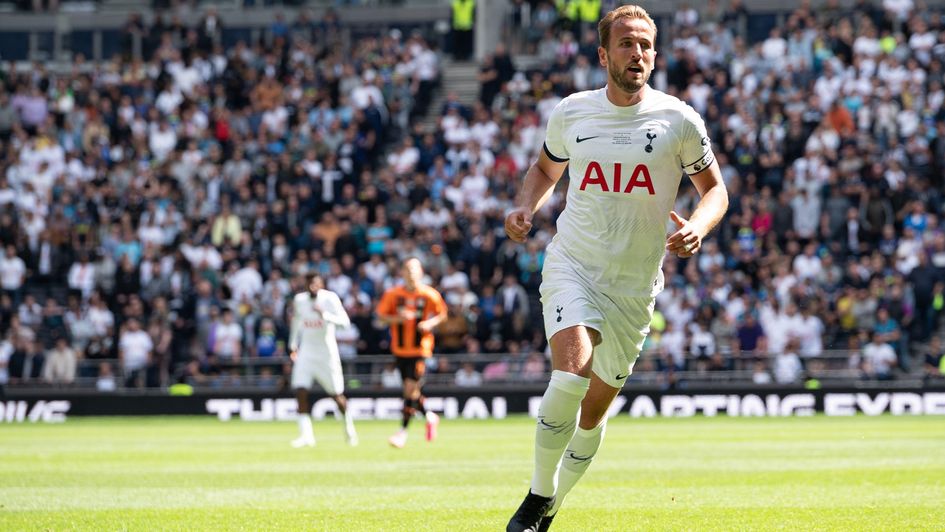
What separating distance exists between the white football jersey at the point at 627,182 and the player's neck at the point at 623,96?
0.03 meters

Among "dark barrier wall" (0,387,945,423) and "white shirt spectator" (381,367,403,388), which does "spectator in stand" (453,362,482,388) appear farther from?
"white shirt spectator" (381,367,403,388)

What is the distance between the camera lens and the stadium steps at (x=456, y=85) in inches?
1469

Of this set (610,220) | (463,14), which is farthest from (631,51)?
(463,14)

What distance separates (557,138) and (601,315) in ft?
3.70

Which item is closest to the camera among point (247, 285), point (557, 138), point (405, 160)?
point (557, 138)

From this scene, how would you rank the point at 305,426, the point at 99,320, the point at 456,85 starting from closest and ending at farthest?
the point at 305,426, the point at 99,320, the point at 456,85

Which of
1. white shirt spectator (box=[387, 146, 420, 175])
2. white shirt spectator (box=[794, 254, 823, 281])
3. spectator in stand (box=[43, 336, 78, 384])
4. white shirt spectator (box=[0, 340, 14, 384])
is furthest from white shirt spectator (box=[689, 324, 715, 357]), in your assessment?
white shirt spectator (box=[0, 340, 14, 384])

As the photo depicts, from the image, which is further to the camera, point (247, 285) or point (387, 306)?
point (247, 285)

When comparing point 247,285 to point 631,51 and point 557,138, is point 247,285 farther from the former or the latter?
point 631,51

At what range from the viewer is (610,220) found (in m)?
8.31

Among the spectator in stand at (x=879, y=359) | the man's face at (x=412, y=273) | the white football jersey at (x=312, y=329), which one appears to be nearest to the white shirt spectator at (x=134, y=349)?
the white football jersey at (x=312, y=329)

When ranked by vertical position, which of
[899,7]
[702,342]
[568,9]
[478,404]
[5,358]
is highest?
Answer: [899,7]

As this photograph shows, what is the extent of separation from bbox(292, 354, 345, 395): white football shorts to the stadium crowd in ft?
22.5

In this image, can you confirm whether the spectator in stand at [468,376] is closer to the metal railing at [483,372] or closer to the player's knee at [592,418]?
the metal railing at [483,372]
